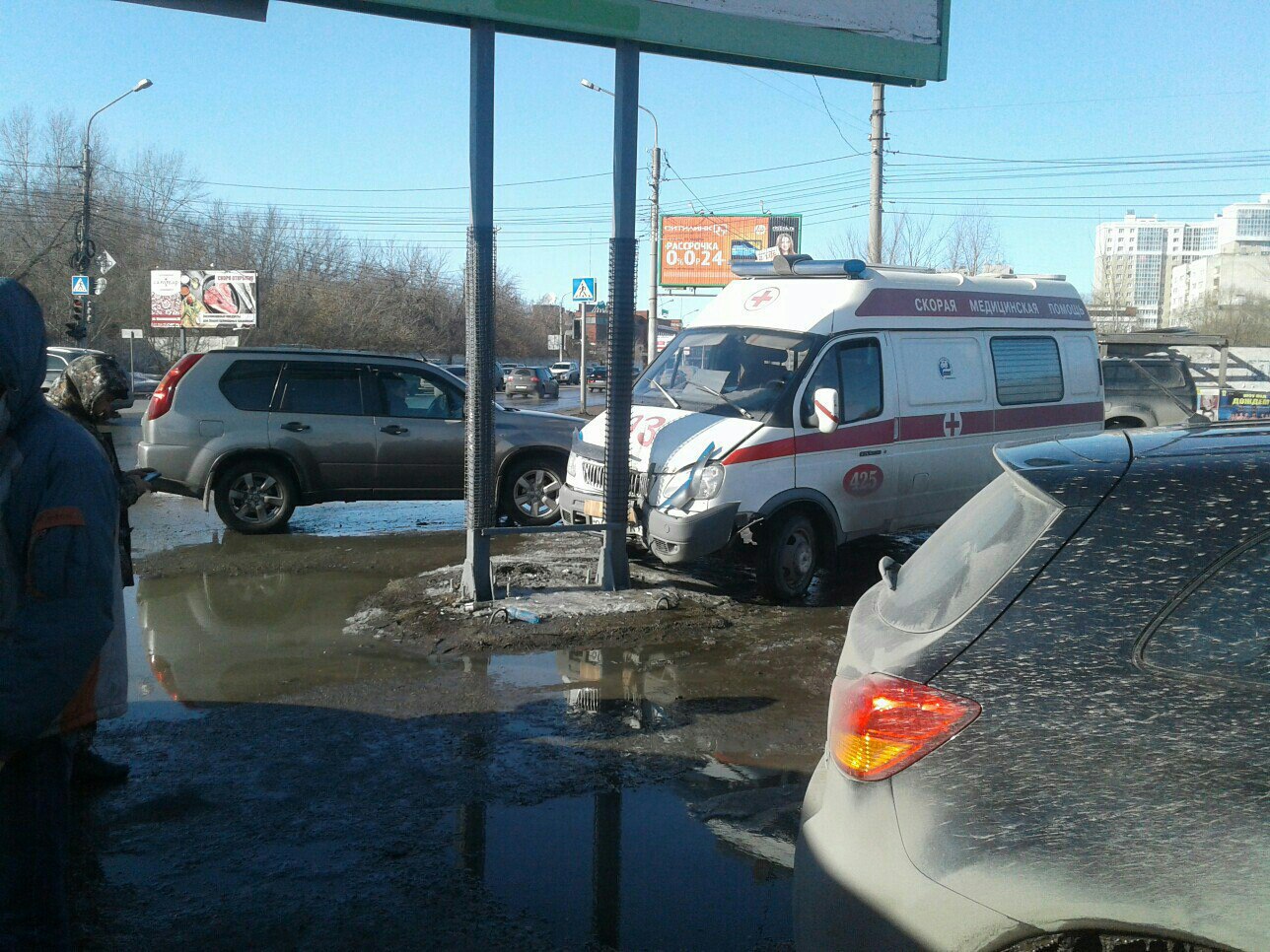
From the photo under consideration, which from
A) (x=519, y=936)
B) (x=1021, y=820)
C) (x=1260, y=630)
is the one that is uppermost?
(x=1260, y=630)

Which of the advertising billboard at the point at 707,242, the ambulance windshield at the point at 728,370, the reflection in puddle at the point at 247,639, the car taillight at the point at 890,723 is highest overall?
the advertising billboard at the point at 707,242

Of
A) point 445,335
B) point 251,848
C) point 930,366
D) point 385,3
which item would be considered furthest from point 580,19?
point 445,335

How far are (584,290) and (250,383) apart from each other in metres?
14.6

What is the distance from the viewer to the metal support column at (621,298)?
7.55 metres

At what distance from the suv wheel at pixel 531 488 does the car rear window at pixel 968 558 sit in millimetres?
7948

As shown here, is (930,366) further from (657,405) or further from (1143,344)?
(1143,344)

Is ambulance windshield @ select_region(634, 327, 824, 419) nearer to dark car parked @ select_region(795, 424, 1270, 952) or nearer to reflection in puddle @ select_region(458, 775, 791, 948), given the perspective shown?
reflection in puddle @ select_region(458, 775, 791, 948)

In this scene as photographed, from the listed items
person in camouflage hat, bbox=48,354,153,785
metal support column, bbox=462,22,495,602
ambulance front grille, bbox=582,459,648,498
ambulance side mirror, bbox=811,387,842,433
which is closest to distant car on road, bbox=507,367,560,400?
ambulance front grille, bbox=582,459,648,498

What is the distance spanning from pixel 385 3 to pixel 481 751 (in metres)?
4.84

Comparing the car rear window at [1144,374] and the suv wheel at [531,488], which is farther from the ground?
the car rear window at [1144,374]

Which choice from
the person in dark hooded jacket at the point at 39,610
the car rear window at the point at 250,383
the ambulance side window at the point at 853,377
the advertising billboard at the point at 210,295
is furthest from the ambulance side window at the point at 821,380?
the advertising billboard at the point at 210,295

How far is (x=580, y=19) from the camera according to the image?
24.0 ft

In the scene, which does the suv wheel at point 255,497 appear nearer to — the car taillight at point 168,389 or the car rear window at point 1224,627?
the car taillight at point 168,389

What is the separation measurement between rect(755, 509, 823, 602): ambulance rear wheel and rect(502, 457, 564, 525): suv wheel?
343cm
